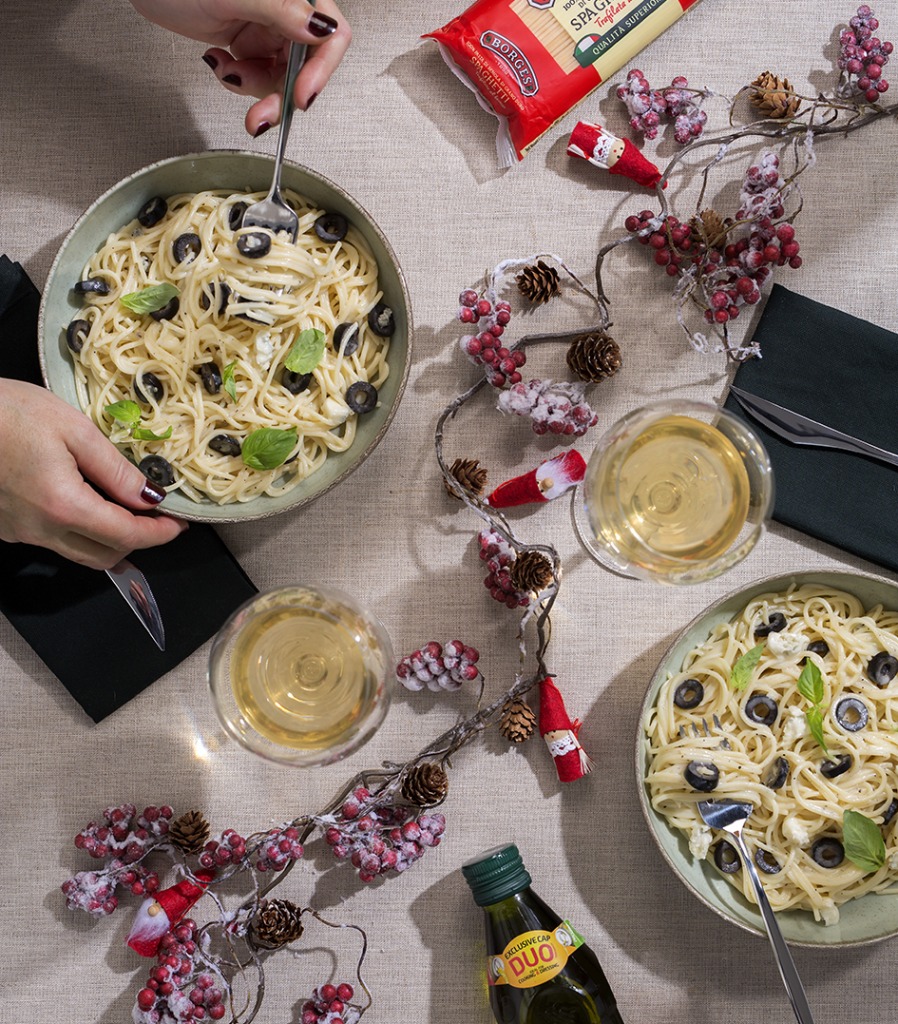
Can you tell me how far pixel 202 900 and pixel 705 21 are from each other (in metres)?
1.91

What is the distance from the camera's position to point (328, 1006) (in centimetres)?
171

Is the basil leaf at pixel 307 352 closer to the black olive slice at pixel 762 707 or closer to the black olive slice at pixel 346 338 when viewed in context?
the black olive slice at pixel 346 338

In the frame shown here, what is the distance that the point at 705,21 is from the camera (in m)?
1.77

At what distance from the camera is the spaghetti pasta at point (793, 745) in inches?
63.9

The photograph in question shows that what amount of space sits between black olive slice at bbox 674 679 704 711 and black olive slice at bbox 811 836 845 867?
32 cm

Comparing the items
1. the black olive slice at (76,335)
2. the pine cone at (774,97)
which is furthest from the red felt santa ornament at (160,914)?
the pine cone at (774,97)

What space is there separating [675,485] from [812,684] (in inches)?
16.2

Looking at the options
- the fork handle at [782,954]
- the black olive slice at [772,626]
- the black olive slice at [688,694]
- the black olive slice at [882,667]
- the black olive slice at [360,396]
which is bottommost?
the fork handle at [782,954]

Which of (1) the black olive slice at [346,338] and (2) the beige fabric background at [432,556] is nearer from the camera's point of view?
(1) the black olive slice at [346,338]

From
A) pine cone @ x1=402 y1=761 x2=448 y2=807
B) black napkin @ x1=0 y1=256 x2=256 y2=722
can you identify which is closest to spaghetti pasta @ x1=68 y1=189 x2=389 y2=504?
black napkin @ x1=0 y1=256 x2=256 y2=722

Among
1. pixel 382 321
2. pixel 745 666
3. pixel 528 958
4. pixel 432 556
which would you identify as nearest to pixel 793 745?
pixel 745 666

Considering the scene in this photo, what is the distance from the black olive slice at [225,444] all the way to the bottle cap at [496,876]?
82 cm

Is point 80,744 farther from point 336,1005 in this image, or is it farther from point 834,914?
point 834,914

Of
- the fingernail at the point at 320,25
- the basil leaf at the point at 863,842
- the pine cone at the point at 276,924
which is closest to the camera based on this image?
the fingernail at the point at 320,25
